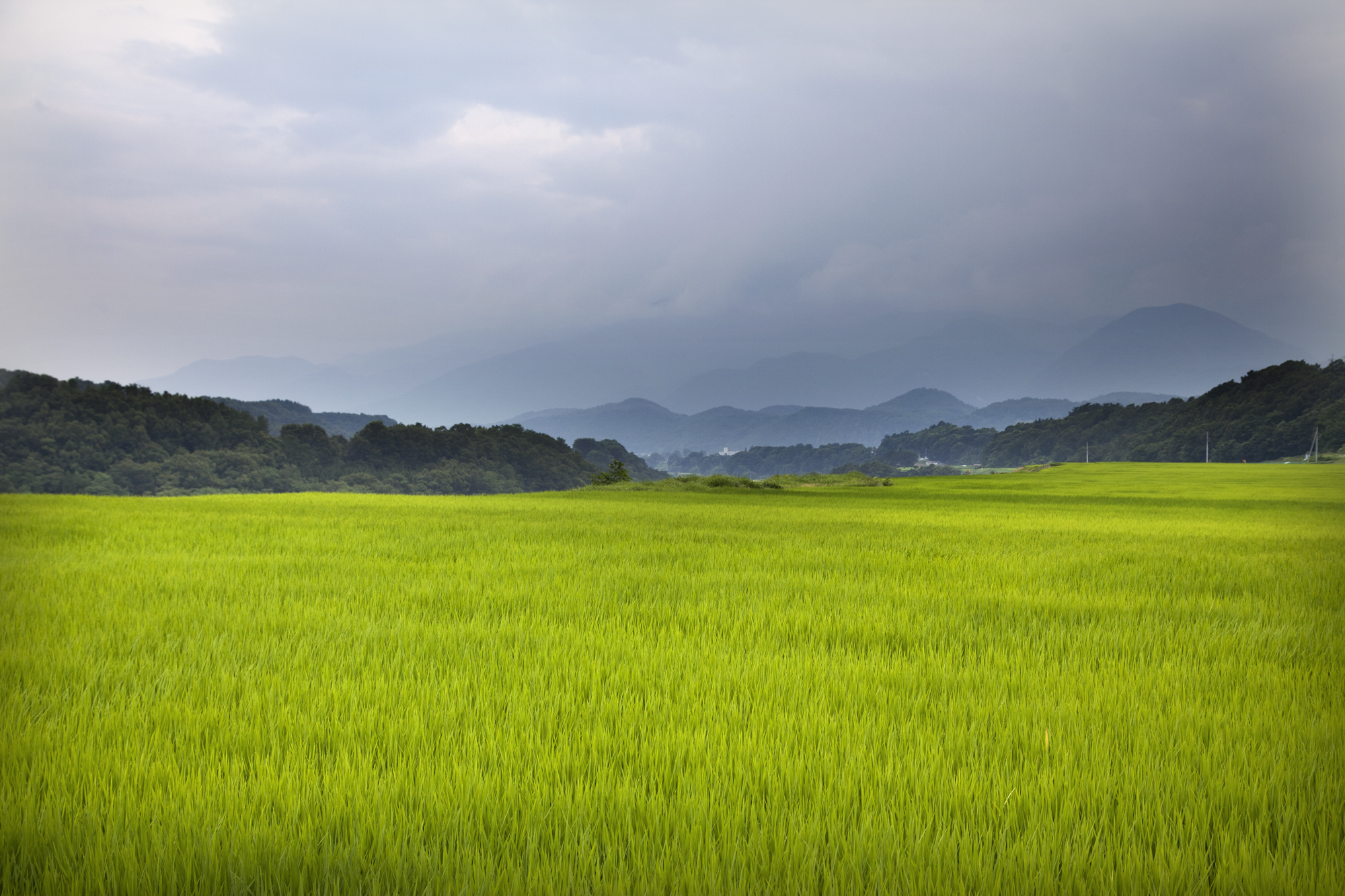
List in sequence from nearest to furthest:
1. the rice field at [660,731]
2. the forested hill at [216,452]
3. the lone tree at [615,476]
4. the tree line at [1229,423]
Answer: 1. the rice field at [660,731]
2. the lone tree at [615,476]
3. the tree line at [1229,423]
4. the forested hill at [216,452]

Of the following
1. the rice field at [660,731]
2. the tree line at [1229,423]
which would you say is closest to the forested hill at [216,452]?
the rice field at [660,731]

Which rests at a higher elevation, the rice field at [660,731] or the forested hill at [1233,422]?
the forested hill at [1233,422]

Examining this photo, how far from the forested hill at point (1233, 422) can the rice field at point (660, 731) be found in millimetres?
84374

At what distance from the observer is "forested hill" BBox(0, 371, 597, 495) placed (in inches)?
3312

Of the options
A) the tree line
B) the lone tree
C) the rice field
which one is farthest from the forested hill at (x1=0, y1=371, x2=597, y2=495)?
the tree line

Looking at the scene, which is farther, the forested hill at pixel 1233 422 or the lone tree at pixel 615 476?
the forested hill at pixel 1233 422

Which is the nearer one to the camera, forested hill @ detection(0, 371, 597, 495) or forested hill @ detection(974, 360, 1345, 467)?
forested hill @ detection(974, 360, 1345, 467)

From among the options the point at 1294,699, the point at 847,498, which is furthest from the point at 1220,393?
the point at 1294,699

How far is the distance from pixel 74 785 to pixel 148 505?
1449cm

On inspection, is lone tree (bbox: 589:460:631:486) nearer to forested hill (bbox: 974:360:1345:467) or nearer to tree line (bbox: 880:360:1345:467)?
tree line (bbox: 880:360:1345:467)

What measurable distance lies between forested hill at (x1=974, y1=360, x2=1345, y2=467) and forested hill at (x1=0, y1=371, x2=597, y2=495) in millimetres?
111189

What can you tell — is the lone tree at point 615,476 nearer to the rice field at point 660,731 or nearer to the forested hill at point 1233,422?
the rice field at point 660,731

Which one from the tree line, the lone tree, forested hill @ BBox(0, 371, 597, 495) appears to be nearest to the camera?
the lone tree

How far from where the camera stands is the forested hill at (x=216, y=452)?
84125 mm
